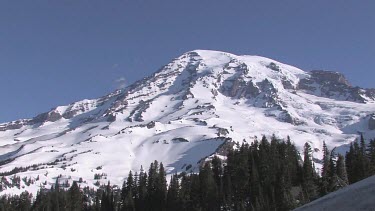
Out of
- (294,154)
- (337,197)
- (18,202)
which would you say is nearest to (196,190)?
(294,154)

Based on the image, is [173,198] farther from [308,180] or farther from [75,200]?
[75,200]

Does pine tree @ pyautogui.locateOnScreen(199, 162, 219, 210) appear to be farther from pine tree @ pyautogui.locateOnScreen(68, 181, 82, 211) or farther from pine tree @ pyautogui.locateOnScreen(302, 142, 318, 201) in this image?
pine tree @ pyautogui.locateOnScreen(68, 181, 82, 211)

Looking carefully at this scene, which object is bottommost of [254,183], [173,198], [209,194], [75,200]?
[173,198]

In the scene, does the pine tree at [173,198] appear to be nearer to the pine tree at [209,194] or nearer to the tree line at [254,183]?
the tree line at [254,183]

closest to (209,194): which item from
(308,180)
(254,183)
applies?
(254,183)

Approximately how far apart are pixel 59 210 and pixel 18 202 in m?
22.5

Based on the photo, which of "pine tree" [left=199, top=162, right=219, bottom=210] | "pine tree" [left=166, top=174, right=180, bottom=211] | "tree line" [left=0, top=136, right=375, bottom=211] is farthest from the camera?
"pine tree" [left=166, top=174, right=180, bottom=211]

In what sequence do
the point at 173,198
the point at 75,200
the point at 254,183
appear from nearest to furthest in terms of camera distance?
the point at 254,183, the point at 173,198, the point at 75,200

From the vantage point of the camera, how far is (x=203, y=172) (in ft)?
384

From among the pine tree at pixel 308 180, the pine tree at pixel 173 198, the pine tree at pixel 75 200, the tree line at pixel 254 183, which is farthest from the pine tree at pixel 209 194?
the pine tree at pixel 75 200

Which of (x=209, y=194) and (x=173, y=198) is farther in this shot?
(x=173, y=198)

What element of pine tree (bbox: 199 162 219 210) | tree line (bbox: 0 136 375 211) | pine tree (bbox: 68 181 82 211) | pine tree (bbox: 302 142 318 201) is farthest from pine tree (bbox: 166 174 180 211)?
pine tree (bbox: 68 181 82 211)

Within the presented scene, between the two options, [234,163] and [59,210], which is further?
[59,210]

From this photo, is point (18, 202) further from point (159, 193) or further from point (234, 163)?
point (234, 163)
